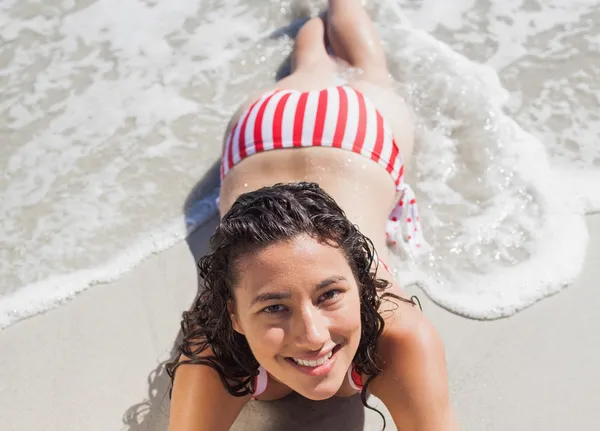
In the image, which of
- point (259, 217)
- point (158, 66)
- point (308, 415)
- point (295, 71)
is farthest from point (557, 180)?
point (158, 66)

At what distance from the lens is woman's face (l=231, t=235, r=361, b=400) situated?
2.39m

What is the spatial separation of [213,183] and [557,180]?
2337 millimetres

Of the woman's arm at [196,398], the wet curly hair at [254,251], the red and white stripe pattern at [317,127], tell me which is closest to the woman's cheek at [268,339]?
the wet curly hair at [254,251]

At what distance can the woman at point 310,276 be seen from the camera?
96.0 inches

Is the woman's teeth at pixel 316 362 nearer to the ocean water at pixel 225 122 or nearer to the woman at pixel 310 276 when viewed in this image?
the woman at pixel 310 276

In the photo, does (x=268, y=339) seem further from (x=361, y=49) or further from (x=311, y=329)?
(x=361, y=49)

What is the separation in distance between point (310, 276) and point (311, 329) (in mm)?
186

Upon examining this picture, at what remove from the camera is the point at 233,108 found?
5.33 metres

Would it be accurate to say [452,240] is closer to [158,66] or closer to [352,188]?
[352,188]

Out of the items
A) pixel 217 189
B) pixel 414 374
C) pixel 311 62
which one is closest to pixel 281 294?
pixel 414 374

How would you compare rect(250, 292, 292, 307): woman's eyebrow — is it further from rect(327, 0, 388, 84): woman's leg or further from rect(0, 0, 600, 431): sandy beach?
rect(327, 0, 388, 84): woman's leg

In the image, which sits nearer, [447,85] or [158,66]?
[447,85]

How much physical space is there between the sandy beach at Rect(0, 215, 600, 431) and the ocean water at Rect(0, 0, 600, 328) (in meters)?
0.13

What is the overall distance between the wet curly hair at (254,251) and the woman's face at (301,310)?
0.18 feet
